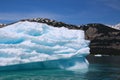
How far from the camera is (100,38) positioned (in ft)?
611

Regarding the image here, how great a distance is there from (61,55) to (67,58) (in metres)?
1.25

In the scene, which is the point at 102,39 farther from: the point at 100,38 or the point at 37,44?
the point at 37,44

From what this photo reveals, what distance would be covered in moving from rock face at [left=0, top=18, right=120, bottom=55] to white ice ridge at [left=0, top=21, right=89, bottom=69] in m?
132

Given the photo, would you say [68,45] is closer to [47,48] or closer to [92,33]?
[47,48]

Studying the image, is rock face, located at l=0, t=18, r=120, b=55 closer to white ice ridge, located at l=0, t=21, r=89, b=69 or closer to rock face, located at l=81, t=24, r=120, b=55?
rock face, located at l=81, t=24, r=120, b=55

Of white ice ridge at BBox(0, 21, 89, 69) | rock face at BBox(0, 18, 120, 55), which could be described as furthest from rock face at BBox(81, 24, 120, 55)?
white ice ridge at BBox(0, 21, 89, 69)

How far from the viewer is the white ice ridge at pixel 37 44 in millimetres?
24375

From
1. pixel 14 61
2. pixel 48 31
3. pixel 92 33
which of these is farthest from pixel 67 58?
pixel 92 33

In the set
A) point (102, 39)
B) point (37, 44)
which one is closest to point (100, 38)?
point (102, 39)

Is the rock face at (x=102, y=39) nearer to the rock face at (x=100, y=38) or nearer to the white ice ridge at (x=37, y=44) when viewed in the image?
the rock face at (x=100, y=38)

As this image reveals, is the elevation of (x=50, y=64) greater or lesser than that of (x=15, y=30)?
lesser

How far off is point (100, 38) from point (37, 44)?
16196 centimetres

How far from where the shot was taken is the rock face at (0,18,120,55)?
169 m

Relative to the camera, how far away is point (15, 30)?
29078 mm
